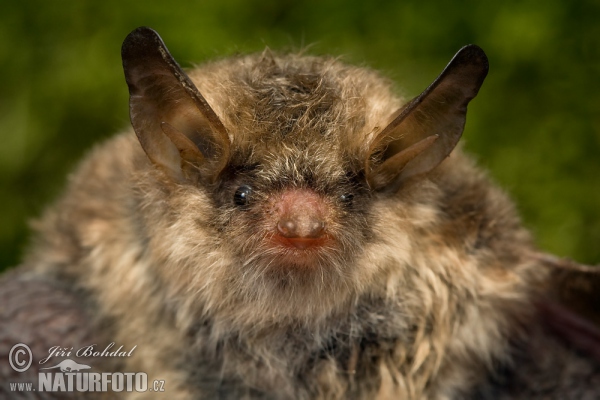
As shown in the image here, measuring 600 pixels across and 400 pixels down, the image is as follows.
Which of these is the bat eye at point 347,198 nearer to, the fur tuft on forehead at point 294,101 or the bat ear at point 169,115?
the fur tuft on forehead at point 294,101

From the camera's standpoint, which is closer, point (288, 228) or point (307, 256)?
point (288, 228)

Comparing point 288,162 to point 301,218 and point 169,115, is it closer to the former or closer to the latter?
point 301,218

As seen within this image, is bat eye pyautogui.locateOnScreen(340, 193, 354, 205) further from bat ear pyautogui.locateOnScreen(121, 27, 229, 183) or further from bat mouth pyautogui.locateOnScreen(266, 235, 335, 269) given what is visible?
bat ear pyautogui.locateOnScreen(121, 27, 229, 183)

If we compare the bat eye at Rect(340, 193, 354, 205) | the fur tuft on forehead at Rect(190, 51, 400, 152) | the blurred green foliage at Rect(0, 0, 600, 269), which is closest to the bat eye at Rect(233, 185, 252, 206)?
the fur tuft on forehead at Rect(190, 51, 400, 152)

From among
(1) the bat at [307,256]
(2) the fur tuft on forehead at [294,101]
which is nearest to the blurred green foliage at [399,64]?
(1) the bat at [307,256]

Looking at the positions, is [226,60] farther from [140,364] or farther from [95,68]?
[95,68]

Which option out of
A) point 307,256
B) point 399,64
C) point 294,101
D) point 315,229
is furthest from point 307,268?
point 399,64
